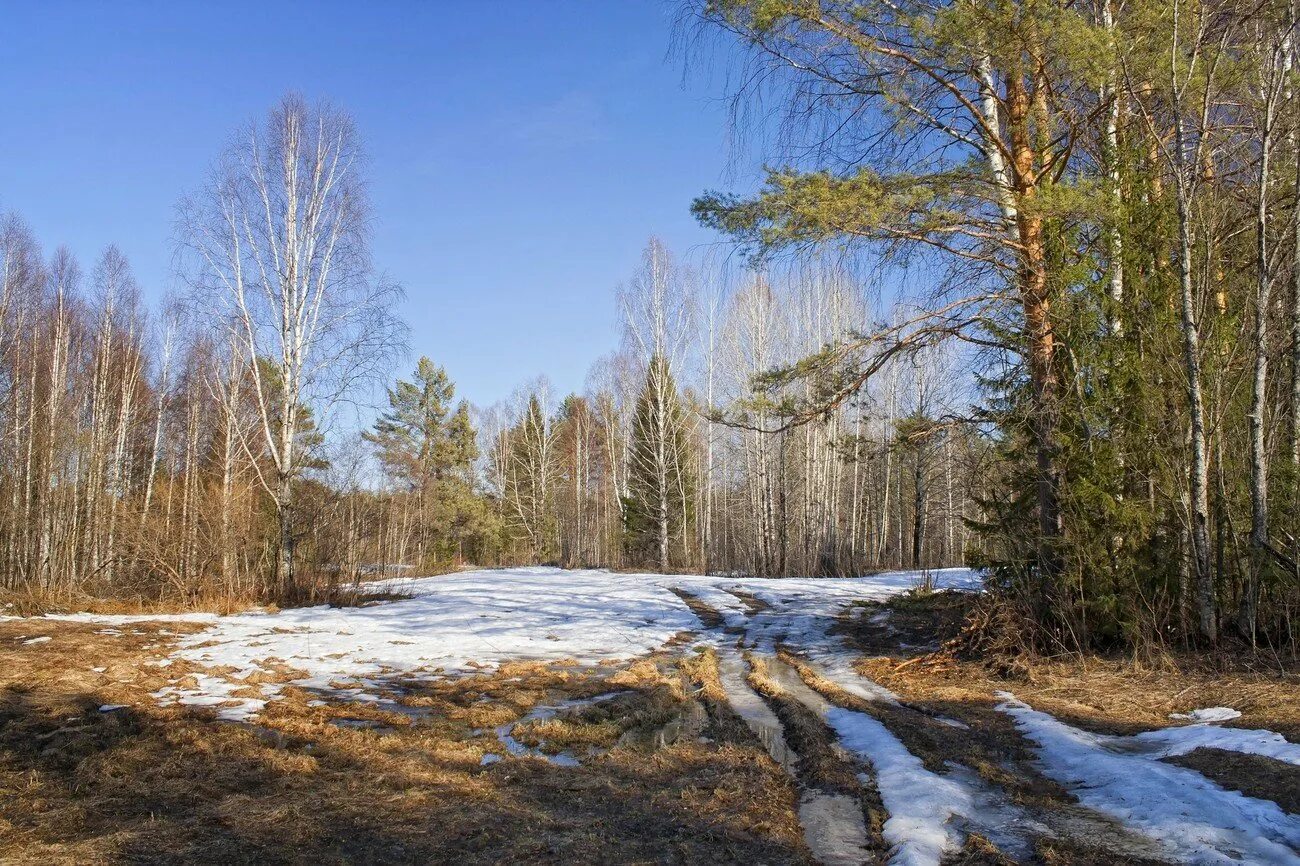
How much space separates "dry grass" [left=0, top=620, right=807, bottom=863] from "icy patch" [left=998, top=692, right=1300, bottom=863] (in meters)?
1.59

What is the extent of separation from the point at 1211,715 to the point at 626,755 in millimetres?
3966

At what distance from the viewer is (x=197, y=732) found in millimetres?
4637

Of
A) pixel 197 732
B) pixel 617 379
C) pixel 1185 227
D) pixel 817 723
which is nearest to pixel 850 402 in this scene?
pixel 1185 227

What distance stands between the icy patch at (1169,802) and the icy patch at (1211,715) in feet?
1.01

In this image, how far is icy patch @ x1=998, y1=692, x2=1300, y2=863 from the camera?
302 centimetres

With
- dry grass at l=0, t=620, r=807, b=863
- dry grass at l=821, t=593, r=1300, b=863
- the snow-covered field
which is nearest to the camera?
dry grass at l=0, t=620, r=807, b=863

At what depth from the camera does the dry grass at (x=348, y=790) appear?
3150mm

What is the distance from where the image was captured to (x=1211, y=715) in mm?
4996

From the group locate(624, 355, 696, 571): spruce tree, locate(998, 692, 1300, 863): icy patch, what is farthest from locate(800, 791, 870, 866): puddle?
locate(624, 355, 696, 571): spruce tree

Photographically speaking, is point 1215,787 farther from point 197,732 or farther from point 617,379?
point 617,379

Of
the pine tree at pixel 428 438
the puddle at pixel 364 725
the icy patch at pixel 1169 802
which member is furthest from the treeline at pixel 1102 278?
the pine tree at pixel 428 438

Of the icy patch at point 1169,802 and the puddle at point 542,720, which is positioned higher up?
the icy patch at point 1169,802

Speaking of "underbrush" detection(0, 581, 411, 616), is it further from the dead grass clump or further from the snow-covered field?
the dead grass clump

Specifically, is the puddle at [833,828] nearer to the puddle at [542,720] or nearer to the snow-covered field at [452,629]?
the puddle at [542,720]
